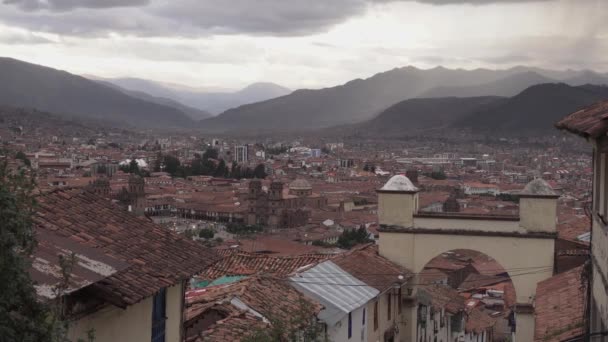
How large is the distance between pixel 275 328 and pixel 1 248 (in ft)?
10.1

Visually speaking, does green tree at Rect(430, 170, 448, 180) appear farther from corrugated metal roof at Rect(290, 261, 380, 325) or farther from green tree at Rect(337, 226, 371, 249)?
corrugated metal roof at Rect(290, 261, 380, 325)

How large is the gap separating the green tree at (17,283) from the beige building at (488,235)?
35.6ft

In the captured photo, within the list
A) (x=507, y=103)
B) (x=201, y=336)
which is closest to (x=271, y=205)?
(x=201, y=336)

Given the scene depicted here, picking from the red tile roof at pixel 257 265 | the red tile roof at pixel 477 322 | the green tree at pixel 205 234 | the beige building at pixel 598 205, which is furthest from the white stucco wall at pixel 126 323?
the green tree at pixel 205 234

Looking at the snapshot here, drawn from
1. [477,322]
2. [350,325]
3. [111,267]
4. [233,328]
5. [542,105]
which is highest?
[542,105]

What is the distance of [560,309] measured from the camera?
27.9ft

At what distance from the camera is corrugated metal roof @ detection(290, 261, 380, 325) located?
10.8 m

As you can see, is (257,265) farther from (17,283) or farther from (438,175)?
(438,175)

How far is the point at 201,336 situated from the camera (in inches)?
333

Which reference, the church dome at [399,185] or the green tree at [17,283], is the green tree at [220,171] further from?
the green tree at [17,283]

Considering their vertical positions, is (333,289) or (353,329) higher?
(333,289)

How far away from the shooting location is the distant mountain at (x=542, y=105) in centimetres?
17538

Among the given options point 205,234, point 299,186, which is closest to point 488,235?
point 205,234

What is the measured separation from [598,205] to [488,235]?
28.0 feet
